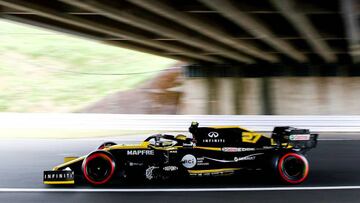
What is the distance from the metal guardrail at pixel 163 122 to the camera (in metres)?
16.4

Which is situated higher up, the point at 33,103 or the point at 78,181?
the point at 33,103

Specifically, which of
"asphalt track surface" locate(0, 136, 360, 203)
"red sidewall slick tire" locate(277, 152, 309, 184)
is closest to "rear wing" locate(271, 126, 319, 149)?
"red sidewall slick tire" locate(277, 152, 309, 184)

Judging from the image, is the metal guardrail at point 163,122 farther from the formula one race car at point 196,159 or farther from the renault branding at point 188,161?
the renault branding at point 188,161

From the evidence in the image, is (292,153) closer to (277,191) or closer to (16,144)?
(277,191)

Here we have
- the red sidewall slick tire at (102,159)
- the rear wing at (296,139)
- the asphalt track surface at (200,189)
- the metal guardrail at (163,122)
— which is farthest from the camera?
the metal guardrail at (163,122)

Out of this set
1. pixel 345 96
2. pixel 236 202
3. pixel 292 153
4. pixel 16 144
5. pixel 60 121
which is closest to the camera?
pixel 236 202

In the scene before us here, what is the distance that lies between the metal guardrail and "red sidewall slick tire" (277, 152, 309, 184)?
9.11 metres

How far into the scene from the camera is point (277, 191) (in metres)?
6.66

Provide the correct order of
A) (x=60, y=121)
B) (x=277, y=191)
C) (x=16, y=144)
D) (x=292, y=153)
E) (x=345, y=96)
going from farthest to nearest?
(x=345, y=96) → (x=60, y=121) → (x=16, y=144) → (x=292, y=153) → (x=277, y=191)

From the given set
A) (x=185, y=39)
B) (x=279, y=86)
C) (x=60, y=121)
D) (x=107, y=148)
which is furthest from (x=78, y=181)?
(x=279, y=86)

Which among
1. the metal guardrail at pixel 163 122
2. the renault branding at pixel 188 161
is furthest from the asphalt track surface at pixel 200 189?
the metal guardrail at pixel 163 122

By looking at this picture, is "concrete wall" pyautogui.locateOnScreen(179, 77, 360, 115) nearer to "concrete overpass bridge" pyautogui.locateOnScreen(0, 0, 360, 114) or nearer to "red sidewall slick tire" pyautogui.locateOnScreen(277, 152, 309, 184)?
"concrete overpass bridge" pyautogui.locateOnScreen(0, 0, 360, 114)

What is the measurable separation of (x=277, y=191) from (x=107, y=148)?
257 cm

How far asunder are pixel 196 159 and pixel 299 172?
5.05 ft
